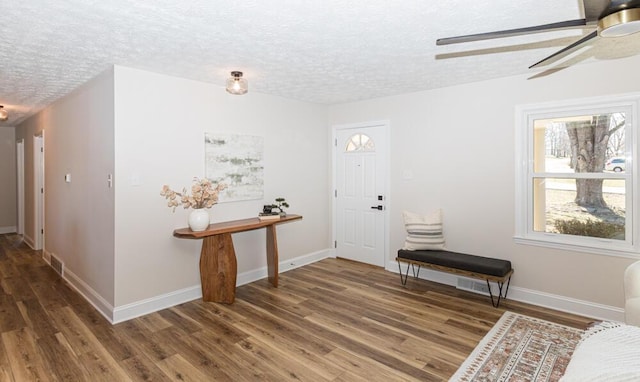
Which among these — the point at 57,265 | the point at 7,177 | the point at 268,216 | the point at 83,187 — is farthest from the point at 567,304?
the point at 7,177

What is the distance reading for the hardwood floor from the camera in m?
2.42

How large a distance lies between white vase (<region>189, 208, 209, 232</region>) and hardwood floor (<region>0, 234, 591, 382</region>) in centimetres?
84

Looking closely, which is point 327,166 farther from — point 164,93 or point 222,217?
point 164,93

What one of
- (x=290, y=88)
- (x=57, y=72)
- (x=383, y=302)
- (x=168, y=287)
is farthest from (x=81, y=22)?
(x=383, y=302)

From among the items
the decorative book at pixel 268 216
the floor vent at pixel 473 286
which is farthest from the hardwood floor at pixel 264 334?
the decorative book at pixel 268 216

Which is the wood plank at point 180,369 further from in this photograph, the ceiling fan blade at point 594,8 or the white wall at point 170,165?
the ceiling fan blade at point 594,8

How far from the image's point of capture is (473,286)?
3916mm

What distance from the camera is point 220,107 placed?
3.99m

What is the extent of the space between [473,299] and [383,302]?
99 centimetres

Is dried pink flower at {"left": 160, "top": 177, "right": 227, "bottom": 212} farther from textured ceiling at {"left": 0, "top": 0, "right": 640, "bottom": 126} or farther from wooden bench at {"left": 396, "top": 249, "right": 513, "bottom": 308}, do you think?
wooden bench at {"left": 396, "top": 249, "right": 513, "bottom": 308}

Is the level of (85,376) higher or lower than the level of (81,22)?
lower

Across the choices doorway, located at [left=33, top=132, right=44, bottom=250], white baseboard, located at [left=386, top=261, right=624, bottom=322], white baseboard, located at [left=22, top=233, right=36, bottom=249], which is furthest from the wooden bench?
white baseboard, located at [left=22, top=233, right=36, bottom=249]

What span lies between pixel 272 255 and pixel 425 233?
6.13 feet

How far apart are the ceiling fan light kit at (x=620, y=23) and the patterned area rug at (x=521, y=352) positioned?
211 centimetres
